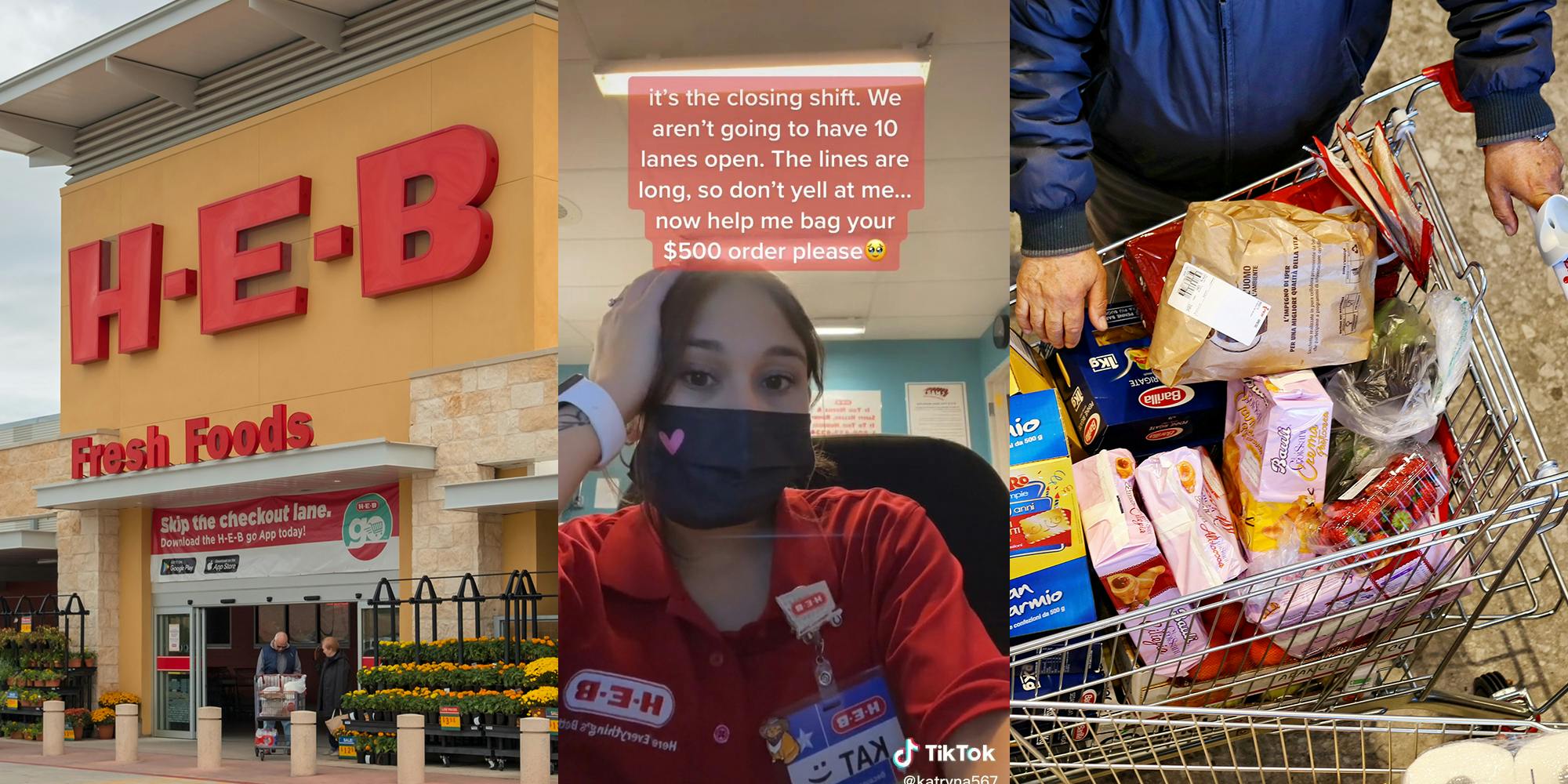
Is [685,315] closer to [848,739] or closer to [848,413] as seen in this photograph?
[848,413]

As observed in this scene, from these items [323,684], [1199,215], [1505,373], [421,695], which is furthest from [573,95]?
[323,684]

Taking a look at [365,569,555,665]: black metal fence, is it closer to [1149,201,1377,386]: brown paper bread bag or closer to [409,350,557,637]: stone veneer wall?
[409,350,557,637]: stone veneer wall

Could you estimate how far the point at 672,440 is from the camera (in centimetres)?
213

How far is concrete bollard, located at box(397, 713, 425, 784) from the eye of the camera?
9.48 metres

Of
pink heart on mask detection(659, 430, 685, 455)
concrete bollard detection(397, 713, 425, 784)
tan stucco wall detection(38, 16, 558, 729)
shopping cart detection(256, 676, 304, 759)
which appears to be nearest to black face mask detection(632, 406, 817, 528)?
pink heart on mask detection(659, 430, 685, 455)

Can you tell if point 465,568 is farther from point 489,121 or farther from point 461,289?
point 489,121

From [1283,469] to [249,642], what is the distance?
50.7 feet

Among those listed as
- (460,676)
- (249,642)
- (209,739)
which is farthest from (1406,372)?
(249,642)

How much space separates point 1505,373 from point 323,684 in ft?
38.7

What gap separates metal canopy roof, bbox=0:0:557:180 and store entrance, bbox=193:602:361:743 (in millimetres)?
6012

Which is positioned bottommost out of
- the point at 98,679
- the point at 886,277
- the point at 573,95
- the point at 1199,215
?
the point at 98,679

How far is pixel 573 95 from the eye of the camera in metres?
2.16

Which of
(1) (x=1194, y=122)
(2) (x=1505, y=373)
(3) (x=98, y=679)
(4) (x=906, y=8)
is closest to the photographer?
(4) (x=906, y=8)

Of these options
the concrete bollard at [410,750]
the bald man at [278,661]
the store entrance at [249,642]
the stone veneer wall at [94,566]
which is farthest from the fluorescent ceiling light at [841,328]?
the stone veneer wall at [94,566]
